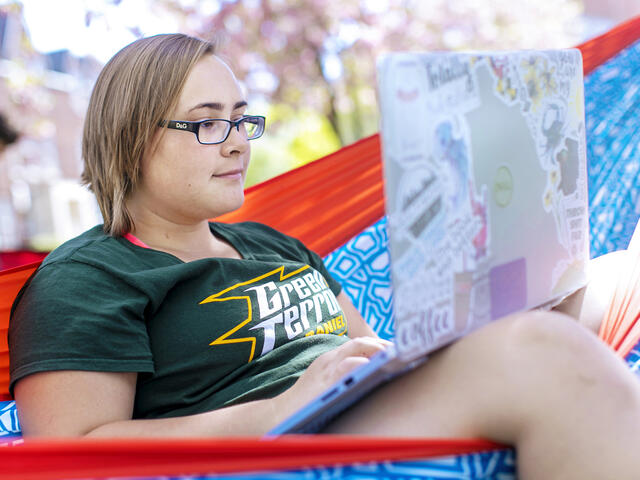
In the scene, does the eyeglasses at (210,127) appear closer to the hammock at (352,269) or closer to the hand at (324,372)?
the hammock at (352,269)

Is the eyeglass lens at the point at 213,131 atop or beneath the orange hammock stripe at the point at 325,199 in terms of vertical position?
atop

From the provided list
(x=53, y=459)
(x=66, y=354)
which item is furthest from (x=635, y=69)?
(x=53, y=459)

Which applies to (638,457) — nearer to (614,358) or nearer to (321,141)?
(614,358)

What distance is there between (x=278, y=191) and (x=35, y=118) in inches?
201

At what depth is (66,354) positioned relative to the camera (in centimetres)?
108

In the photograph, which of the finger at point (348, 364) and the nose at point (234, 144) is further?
the nose at point (234, 144)

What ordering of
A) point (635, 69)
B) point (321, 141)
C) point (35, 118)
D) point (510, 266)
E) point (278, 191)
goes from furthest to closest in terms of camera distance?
point (321, 141)
point (35, 118)
point (635, 69)
point (278, 191)
point (510, 266)

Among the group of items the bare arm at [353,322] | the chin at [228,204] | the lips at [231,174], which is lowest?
the bare arm at [353,322]

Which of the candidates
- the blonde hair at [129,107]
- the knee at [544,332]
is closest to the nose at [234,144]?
the blonde hair at [129,107]

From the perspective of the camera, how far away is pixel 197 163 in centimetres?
136

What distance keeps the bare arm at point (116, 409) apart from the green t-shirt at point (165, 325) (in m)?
0.03

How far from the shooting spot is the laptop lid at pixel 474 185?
83cm

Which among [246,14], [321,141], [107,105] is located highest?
[246,14]

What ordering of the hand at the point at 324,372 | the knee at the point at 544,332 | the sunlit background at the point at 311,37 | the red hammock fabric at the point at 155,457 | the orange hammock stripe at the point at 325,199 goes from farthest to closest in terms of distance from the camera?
1. the sunlit background at the point at 311,37
2. the orange hammock stripe at the point at 325,199
3. the hand at the point at 324,372
4. the knee at the point at 544,332
5. the red hammock fabric at the point at 155,457
